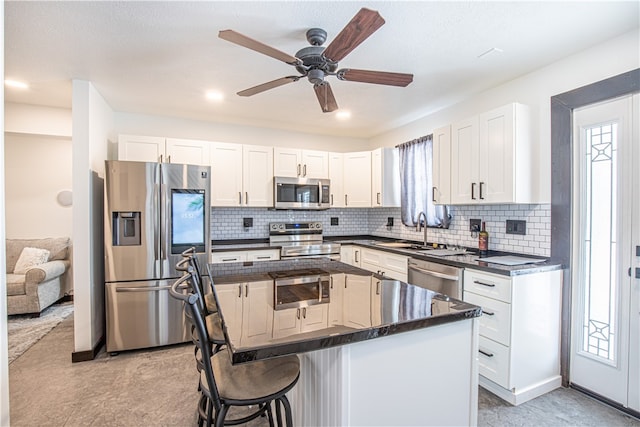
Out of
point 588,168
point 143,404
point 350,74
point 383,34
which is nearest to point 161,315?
point 143,404

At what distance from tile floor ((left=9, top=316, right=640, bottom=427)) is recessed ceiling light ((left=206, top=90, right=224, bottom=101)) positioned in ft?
8.52

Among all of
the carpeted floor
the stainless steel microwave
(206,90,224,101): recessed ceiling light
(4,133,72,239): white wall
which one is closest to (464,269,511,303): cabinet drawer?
the stainless steel microwave

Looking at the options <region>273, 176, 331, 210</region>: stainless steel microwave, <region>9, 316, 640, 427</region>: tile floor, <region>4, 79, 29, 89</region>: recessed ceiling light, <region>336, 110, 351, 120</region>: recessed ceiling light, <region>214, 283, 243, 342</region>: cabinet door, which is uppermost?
<region>336, 110, 351, 120</region>: recessed ceiling light

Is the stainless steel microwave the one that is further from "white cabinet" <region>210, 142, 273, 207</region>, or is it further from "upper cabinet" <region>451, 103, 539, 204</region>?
"upper cabinet" <region>451, 103, 539, 204</region>

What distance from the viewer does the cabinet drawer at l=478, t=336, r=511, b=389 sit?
7.22 ft

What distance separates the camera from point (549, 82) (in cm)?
250

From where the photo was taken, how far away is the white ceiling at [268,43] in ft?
6.00

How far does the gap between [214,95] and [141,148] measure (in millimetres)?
1097

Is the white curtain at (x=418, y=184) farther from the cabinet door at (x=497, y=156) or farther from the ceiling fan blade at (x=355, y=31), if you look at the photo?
the ceiling fan blade at (x=355, y=31)

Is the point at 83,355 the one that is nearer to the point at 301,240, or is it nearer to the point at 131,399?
the point at 131,399

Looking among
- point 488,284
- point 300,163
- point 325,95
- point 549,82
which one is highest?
point 549,82

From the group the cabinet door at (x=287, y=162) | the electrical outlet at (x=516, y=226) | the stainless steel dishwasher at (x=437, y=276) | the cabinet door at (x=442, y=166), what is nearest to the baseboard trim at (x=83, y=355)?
the cabinet door at (x=287, y=162)

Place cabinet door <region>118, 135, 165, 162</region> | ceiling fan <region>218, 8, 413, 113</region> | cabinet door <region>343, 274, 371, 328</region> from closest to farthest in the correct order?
cabinet door <region>343, 274, 371, 328</region>, ceiling fan <region>218, 8, 413, 113</region>, cabinet door <region>118, 135, 165, 162</region>

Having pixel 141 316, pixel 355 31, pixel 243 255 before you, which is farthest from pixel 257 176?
pixel 355 31
